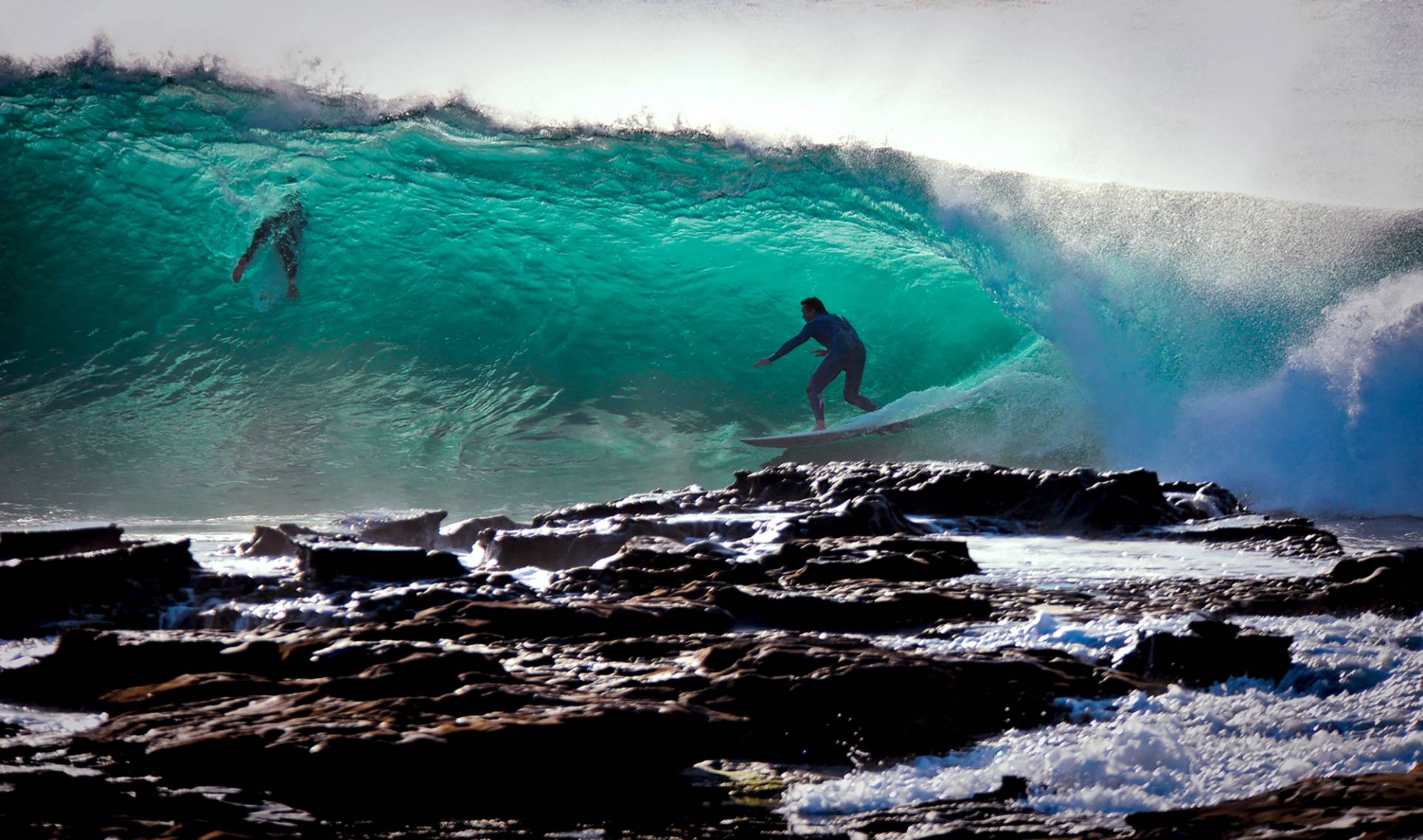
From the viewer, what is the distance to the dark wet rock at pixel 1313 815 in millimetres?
2211

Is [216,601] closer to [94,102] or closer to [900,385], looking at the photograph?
[900,385]

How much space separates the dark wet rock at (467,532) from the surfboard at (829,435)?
3.80 metres

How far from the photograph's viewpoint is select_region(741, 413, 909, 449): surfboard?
1196 centimetres

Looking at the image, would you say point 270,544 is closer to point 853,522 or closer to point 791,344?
point 853,522

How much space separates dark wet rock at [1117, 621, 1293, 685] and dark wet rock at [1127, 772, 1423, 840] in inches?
Result: 45.3

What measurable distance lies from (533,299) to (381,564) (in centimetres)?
914

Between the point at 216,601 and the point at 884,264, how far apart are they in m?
11.5

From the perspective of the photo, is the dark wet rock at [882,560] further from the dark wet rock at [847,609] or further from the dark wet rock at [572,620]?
the dark wet rock at [572,620]

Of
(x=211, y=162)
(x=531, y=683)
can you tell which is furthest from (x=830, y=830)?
(x=211, y=162)

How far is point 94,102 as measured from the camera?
48.1 feet

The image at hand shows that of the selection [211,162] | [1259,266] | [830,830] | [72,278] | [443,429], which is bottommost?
[830,830]

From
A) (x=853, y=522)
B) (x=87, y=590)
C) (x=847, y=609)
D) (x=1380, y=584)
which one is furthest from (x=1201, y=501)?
(x=87, y=590)

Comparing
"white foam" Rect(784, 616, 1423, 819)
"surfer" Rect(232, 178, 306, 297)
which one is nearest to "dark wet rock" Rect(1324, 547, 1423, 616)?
"white foam" Rect(784, 616, 1423, 819)

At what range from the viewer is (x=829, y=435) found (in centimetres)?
1195
